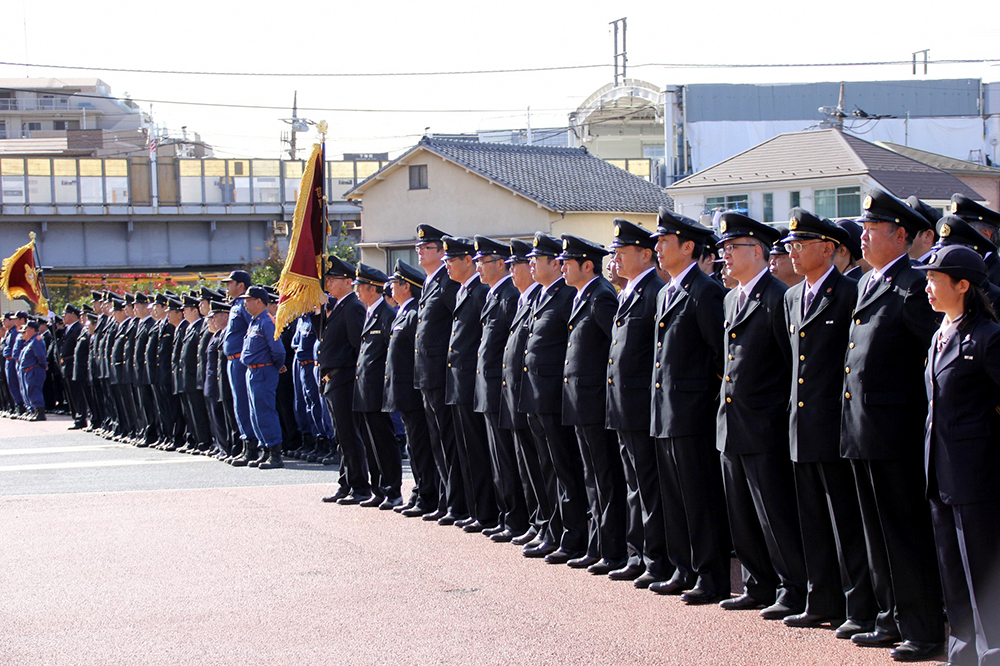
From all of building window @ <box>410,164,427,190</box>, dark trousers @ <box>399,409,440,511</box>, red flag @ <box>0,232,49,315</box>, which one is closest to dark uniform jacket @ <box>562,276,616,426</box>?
dark trousers @ <box>399,409,440,511</box>

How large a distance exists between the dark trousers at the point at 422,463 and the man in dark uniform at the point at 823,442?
4.08m

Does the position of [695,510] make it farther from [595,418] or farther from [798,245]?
[798,245]

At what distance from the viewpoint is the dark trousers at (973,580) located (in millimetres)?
4766

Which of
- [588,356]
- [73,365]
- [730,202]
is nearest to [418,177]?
[730,202]

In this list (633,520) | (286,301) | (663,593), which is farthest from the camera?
(286,301)

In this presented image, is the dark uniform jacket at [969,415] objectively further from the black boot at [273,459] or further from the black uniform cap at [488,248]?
the black boot at [273,459]

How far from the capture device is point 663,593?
649 centimetres

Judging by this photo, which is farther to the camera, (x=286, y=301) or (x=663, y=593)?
(x=286, y=301)

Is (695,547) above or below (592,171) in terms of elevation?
below

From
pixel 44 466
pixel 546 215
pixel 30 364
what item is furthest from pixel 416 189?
pixel 44 466

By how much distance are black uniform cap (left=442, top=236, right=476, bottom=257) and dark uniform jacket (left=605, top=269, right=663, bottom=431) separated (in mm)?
2141

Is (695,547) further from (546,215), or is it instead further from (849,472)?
(546,215)

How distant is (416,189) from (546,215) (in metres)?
5.15

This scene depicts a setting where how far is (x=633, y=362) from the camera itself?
6.84 metres
